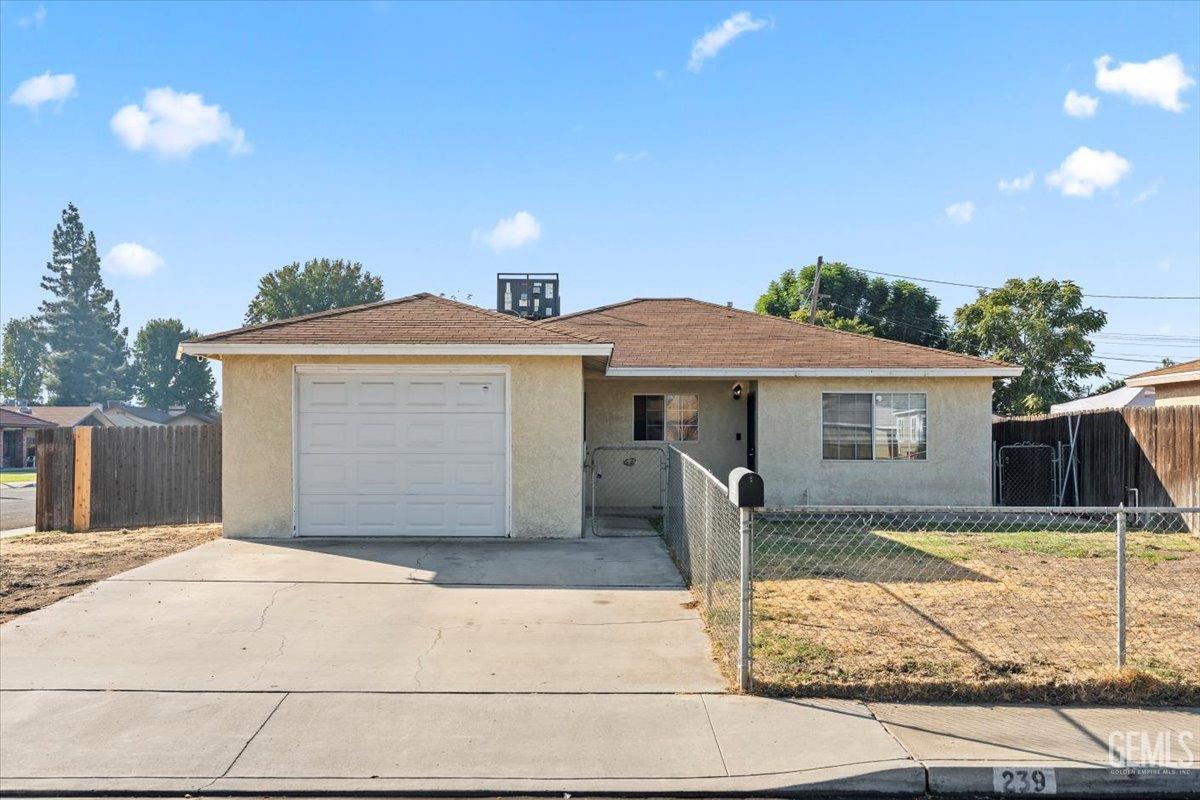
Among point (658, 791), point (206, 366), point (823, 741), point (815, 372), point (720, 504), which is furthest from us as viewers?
point (206, 366)

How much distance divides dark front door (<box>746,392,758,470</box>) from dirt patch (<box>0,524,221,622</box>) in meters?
9.13

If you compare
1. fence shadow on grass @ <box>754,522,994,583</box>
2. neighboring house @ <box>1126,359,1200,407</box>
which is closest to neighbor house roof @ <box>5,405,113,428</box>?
fence shadow on grass @ <box>754,522,994,583</box>

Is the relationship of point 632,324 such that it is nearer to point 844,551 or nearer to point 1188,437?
point 844,551

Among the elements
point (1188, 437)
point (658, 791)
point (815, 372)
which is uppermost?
point (815, 372)

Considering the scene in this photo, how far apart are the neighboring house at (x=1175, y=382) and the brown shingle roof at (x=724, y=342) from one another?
426 centimetres

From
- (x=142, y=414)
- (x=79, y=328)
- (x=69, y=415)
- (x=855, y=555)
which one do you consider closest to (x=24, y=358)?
(x=79, y=328)

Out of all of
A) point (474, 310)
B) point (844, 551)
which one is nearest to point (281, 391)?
point (474, 310)

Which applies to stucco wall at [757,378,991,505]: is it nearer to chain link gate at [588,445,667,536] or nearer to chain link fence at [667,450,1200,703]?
chain link gate at [588,445,667,536]

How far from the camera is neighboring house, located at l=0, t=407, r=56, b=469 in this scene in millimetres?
48844

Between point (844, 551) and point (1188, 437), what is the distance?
6.58 m

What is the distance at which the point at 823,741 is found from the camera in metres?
4.88

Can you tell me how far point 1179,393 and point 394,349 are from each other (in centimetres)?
1585

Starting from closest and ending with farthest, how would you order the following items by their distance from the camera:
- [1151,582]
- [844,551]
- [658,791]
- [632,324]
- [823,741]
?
[658,791], [823,741], [1151,582], [844,551], [632,324]

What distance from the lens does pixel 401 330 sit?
1158cm
